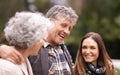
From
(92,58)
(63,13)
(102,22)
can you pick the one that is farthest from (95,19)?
A: (63,13)

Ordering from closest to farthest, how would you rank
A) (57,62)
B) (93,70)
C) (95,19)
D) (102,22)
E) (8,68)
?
Answer: (8,68)
(57,62)
(93,70)
(102,22)
(95,19)

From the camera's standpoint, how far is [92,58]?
15.6ft

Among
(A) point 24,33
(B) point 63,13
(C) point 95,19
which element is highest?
(C) point 95,19

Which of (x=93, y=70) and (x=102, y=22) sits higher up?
(x=102, y=22)

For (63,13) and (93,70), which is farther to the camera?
(93,70)

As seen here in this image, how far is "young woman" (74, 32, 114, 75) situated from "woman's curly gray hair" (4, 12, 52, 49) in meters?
1.22

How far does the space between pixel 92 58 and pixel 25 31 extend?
142 cm

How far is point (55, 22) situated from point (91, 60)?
1.91 ft

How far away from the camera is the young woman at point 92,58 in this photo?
470 centimetres

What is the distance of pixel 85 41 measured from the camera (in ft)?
15.5

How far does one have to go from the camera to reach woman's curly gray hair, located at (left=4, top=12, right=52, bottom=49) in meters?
3.50

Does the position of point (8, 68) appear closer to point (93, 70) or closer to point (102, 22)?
point (93, 70)

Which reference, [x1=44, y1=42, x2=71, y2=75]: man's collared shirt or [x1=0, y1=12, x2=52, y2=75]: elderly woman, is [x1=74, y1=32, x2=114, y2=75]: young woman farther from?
[x1=0, y1=12, x2=52, y2=75]: elderly woman

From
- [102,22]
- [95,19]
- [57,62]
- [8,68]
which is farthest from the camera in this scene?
[95,19]
